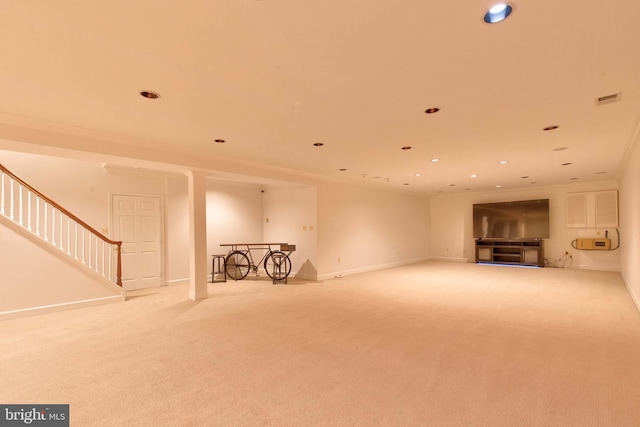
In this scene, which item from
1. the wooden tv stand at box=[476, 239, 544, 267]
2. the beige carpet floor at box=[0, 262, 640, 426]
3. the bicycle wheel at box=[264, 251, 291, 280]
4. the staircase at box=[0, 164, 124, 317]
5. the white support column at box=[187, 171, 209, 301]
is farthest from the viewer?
the wooden tv stand at box=[476, 239, 544, 267]

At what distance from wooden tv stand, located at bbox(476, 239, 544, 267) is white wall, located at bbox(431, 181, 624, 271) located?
1.29ft

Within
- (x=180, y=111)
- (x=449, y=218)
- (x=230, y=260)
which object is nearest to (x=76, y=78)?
(x=180, y=111)

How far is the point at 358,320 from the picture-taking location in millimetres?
4051

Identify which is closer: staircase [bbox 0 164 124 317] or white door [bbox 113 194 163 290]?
staircase [bbox 0 164 124 317]

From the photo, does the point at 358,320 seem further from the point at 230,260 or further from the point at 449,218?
the point at 449,218

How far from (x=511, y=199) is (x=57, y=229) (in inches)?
474

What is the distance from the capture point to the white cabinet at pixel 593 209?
8.10 m

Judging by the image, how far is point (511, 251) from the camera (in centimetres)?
950

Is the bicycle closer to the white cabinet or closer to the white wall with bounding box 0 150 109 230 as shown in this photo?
the white wall with bounding box 0 150 109 230

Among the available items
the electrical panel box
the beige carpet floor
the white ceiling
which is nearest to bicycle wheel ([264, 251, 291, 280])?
the beige carpet floor

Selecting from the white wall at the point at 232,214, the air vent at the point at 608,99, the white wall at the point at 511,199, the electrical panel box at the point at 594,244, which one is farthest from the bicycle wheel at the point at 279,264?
the electrical panel box at the point at 594,244

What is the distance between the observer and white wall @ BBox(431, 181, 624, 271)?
8.41 metres

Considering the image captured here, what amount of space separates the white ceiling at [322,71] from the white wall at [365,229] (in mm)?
3287

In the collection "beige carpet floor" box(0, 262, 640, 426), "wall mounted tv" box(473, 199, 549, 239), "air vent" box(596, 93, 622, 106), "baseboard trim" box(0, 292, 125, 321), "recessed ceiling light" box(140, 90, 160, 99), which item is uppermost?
"recessed ceiling light" box(140, 90, 160, 99)
